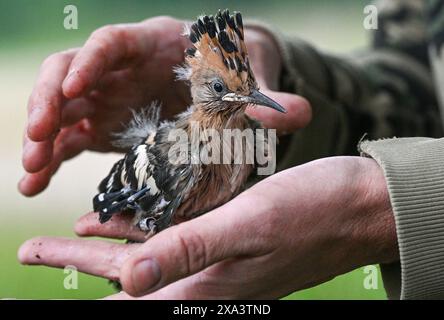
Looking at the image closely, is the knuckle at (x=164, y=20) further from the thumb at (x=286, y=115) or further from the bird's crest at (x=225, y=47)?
the bird's crest at (x=225, y=47)

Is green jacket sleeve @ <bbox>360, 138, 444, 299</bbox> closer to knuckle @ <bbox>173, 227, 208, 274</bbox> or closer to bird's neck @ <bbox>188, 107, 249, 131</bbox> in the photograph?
bird's neck @ <bbox>188, 107, 249, 131</bbox>

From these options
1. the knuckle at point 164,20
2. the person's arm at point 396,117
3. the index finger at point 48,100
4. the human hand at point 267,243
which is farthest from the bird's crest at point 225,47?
the knuckle at point 164,20

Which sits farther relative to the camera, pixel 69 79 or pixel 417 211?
pixel 69 79

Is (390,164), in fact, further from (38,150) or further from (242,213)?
(38,150)

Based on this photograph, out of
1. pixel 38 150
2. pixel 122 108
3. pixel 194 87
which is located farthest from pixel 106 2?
pixel 194 87

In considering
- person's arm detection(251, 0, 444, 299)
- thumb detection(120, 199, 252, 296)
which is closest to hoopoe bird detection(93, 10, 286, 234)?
thumb detection(120, 199, 252, 296)

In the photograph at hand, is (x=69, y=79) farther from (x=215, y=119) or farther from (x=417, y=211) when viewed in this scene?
(x=417, y=211)

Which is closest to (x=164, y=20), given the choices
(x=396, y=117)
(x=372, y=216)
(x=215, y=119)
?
(x=215, y=119)
